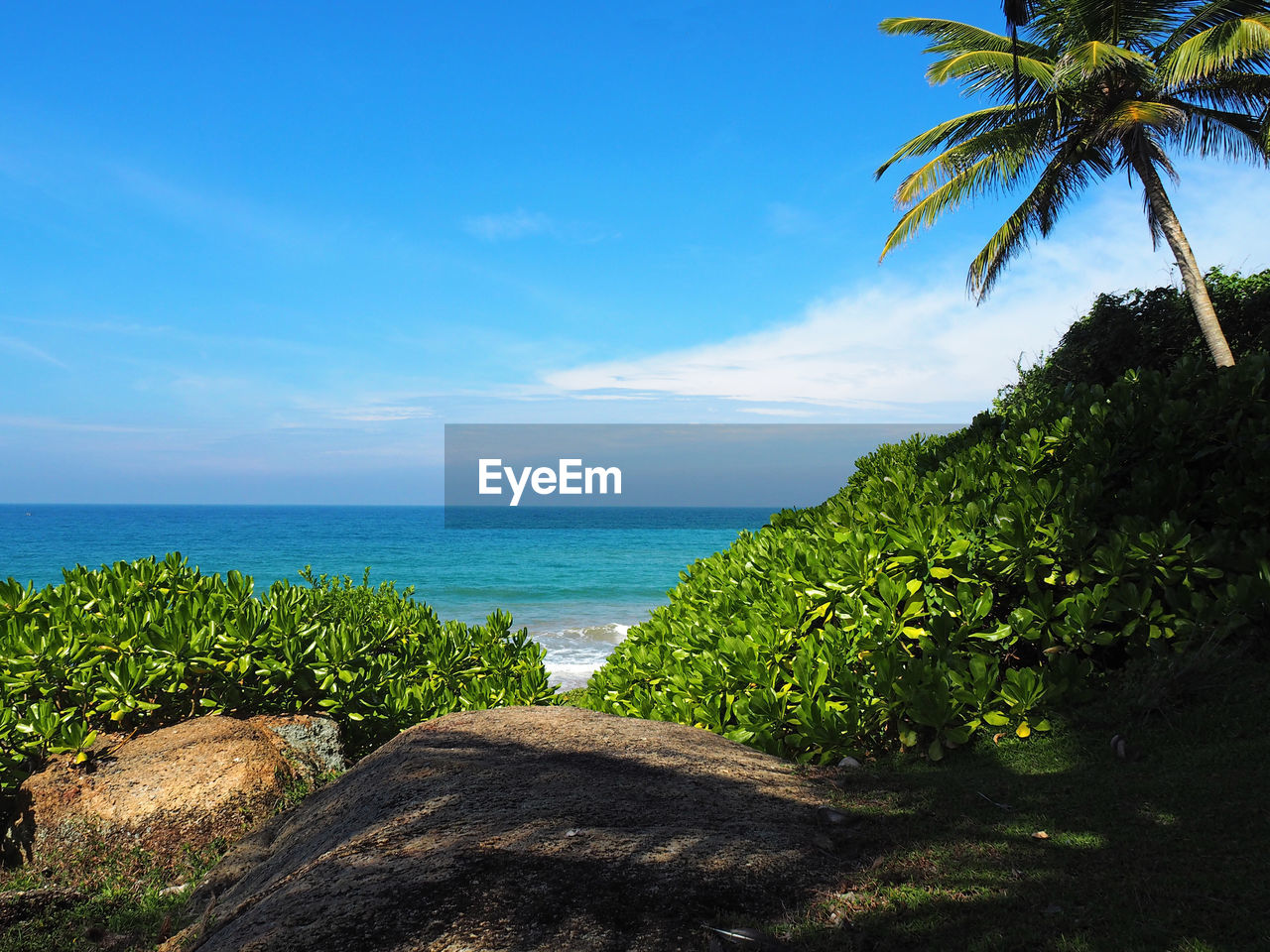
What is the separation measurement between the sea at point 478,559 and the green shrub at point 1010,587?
827 cm

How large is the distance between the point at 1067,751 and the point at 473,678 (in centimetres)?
406

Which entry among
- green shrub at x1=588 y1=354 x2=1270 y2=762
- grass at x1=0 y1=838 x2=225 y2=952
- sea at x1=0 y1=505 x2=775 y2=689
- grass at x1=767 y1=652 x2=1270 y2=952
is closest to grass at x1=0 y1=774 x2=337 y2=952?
grass at x1=0 y1=838 x2=225 y2=952

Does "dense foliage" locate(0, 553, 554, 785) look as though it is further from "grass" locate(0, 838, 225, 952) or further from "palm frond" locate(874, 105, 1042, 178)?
"palm frond" locate(874, 105, 1042, 178)

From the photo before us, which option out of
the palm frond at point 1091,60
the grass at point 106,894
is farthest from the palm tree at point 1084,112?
the grass at point 106,894

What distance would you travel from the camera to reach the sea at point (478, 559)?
27156 millimetres

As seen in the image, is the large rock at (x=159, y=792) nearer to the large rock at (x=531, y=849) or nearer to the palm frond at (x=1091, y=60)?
the large rock at (x=531, y=849)

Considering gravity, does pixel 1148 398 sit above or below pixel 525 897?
above

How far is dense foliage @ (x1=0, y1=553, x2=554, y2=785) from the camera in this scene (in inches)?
187

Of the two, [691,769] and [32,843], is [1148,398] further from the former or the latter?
[32,843]

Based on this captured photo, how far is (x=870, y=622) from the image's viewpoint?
4.07 m

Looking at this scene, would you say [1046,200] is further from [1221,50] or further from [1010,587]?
[1010,587]

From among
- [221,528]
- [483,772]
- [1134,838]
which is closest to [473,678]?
[483,772]

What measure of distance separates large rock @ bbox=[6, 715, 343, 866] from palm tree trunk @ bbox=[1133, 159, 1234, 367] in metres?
19.0

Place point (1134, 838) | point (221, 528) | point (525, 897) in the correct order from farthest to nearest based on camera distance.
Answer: point (221, 528), point (1134, 838), point (525, 897)
